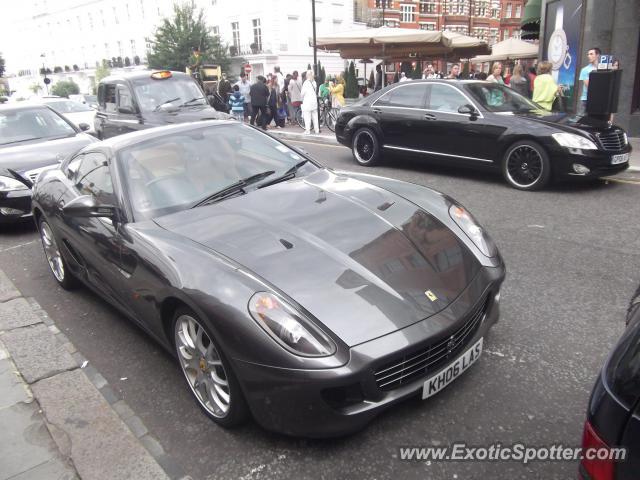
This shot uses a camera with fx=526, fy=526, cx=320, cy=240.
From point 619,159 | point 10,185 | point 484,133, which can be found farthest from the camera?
point 484,133

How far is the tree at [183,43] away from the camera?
46.4m

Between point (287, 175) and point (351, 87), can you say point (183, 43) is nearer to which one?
point (351, 87)

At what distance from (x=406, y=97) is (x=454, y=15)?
2533 inches

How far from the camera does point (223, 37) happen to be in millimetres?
49438

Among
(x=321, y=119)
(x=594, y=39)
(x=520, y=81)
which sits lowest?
(x=321, y=119)

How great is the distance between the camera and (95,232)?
355 centimetres

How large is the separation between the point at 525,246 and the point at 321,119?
1313 centimetres

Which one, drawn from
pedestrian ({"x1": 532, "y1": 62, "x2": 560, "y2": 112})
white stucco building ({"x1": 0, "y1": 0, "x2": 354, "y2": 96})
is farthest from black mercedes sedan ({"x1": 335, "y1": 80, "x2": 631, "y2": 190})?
white stucco building ({"x1": 0, "y1": 0, "x2": 354, "y2": 96})

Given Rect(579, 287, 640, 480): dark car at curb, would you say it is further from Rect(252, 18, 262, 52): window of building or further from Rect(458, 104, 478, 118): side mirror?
Rect(252, 18, 262, 52): window of building

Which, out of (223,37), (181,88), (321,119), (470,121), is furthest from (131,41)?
(470,121)

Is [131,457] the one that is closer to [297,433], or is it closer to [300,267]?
[297,433]

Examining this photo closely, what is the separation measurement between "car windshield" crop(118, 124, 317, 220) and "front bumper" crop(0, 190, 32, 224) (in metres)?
3.59

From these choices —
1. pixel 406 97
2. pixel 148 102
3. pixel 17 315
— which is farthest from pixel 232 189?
pixel 148 102

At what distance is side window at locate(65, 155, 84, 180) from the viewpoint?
14.0 feet
